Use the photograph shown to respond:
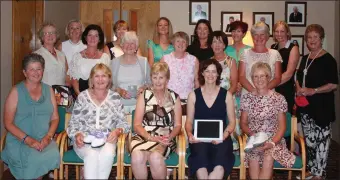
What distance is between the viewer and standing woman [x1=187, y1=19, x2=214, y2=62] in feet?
17.4

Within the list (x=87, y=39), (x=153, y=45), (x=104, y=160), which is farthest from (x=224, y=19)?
(x=104, y=160)

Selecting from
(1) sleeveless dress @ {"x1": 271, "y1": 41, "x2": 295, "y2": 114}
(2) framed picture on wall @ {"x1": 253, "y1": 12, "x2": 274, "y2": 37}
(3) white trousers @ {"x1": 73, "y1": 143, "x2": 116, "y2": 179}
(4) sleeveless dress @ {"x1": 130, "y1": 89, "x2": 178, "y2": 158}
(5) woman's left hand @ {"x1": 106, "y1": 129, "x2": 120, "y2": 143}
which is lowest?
(3) white trousers @ {"x1": 73, "y1": 143, "x2": 116, "y2": 179}

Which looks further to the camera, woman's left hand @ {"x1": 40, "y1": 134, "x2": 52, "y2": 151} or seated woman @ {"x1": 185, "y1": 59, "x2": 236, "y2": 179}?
woman's left hand @ {"x1": 40, "y1": 134, "x2": 52, "y2": 151}

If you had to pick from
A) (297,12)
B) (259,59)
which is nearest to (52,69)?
(259,59)

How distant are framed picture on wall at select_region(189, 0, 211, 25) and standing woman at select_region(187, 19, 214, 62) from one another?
2.86 m

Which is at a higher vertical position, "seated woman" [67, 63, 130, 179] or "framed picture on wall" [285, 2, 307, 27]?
"framed picture on wall" [285, 2, 307, 27]

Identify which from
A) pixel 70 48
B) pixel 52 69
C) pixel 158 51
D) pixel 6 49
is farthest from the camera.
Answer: pixel 6 49

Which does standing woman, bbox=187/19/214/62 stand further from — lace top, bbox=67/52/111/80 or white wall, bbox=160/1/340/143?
white wall, bbox=160/1/340/143

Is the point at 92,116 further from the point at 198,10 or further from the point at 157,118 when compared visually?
the point at 198,10

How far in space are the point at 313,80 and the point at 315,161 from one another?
892mm

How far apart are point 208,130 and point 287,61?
1.64 m

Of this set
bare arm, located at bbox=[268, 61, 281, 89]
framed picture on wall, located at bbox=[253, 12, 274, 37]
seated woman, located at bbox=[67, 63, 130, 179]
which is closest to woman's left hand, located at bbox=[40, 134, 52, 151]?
seated woman, located at bbox=[67, 63, 130, 179]

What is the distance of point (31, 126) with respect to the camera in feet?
13.7

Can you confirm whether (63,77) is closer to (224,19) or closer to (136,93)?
(136,93)
